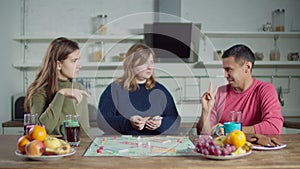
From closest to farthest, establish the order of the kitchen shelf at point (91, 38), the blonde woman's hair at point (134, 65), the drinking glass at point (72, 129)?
the drinking glass at point (72, 129) < the blonde woman's hair at point (134, 65) < the kitchen shelf at point (91, 38)

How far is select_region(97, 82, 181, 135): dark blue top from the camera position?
2.32 m

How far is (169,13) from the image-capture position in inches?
157

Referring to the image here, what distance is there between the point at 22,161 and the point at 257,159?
36.3 inches

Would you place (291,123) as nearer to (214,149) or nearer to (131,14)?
(131,14)

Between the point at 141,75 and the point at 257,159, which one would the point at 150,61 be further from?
the point at 257,159

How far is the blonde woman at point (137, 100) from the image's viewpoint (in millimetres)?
2326

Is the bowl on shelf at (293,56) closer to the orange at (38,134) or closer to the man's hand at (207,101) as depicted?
the man's hand at (207,101)

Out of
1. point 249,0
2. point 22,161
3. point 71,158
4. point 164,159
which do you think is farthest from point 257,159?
point 249,0

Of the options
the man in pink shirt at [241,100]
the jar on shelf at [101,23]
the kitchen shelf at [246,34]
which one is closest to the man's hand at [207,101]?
the man in pink shirt at [241,100]

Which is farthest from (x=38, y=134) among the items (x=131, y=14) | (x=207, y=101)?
(x=131, y=14)

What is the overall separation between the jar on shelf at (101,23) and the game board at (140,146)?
2.13 metres

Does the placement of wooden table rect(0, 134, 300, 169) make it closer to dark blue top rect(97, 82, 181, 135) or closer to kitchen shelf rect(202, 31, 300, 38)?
dark blue top rect(97, 82, 181, 135)

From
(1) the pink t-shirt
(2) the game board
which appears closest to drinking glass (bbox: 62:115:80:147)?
(2) the game board

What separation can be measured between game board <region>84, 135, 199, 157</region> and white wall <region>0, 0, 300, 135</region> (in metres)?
2.29
